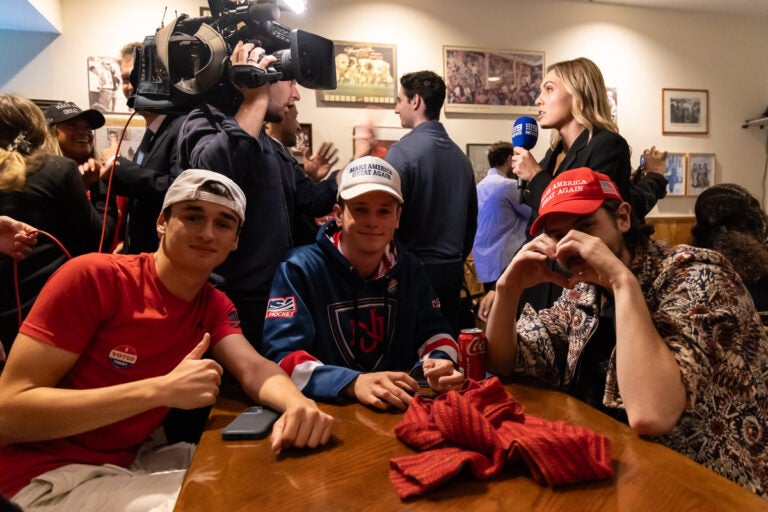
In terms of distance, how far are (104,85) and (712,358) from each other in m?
4.43

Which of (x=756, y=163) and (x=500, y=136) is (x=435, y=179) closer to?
(x=500, y=136)

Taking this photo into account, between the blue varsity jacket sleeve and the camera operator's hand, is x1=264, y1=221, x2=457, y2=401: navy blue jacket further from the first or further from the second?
the camera operator's hand

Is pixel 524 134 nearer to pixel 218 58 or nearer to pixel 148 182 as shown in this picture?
pixel 218 58

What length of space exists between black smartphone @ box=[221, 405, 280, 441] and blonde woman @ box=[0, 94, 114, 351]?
1231 millimetres

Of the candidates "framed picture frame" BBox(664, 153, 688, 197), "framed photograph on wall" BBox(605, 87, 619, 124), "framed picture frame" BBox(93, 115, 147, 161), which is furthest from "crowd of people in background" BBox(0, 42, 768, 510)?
"framed picture frame" BBox(664, 153, 688, 197)

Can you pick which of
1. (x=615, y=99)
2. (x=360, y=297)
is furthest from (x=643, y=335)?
Answer: (x=615, y=99)

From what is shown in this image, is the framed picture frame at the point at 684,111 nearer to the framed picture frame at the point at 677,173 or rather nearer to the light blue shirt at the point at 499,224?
the framed picture frame at the point at 677,173

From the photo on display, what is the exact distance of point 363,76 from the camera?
460cm

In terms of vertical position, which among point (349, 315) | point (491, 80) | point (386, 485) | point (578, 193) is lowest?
point (386, 485)

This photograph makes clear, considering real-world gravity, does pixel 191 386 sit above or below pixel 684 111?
below

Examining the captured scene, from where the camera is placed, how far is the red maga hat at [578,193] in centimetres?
135

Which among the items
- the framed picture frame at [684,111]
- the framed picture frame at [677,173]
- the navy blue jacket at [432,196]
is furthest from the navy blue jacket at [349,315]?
the framed picture frame at [684,111]

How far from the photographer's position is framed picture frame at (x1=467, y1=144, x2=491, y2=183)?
4.89m

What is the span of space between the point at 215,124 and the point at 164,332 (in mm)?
781
